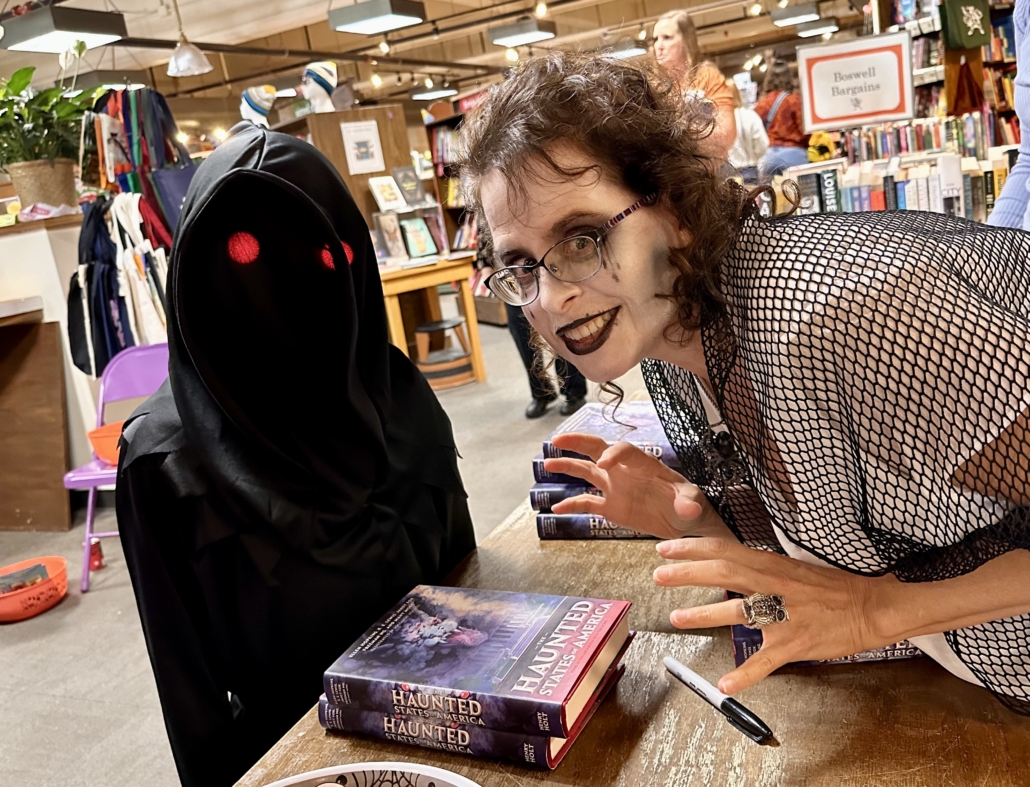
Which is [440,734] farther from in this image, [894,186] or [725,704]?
[894,186]

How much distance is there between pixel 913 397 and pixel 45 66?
45.4ft

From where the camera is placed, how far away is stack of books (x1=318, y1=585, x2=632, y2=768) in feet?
2.70

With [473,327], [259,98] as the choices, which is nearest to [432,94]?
[473,327]

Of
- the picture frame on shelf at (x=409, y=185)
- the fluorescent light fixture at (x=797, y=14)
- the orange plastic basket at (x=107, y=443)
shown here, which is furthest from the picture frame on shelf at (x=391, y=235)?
the fluorescent light fixture at (x=797, y=14)

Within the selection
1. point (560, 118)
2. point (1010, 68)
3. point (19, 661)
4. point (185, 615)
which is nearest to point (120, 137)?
point (19, 661)

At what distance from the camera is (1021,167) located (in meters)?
1.70

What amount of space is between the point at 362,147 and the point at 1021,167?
507 cm

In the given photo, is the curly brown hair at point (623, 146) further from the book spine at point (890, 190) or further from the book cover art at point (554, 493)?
the book spine at point (890, 190)

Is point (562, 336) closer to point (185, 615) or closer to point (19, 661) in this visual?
point (185, 615)

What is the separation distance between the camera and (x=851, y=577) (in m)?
0.86

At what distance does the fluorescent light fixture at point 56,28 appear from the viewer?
6.47 meters

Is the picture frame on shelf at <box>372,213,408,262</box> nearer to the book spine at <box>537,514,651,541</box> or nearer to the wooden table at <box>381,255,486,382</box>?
the wooden table at <box>381,255,486,382</box>

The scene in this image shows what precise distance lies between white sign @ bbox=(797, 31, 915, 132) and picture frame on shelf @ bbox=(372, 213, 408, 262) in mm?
3223

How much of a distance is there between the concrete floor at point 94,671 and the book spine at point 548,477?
608 millimetres
